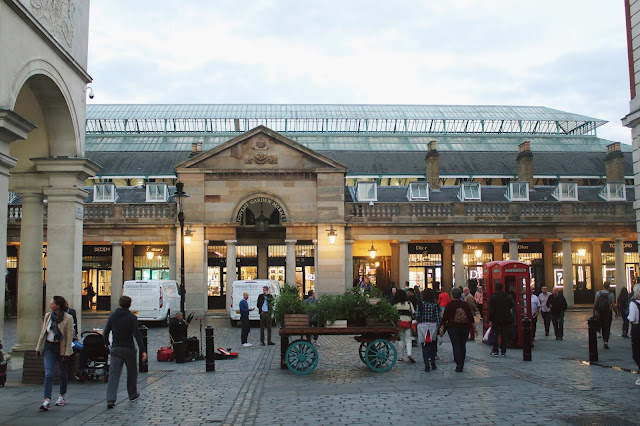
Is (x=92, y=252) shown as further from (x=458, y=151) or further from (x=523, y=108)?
(x=523, y=108)

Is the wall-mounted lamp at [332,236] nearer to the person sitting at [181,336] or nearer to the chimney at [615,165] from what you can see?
the person sitting at [181,336]

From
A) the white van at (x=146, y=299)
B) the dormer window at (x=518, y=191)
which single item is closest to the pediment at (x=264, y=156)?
the white van at (x=146, y=299)

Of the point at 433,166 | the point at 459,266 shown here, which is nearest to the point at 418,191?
the point at 433,166

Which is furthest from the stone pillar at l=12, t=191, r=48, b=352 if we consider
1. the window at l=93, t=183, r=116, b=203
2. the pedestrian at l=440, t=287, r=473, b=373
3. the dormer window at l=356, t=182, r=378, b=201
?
the dormer window at l=356, t=182, r=378, b=201

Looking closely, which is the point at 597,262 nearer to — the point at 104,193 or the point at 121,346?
the point at 104,193

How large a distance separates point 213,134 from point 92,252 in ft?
45.7

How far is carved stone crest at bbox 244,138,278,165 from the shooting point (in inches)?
1266

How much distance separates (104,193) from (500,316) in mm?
26523

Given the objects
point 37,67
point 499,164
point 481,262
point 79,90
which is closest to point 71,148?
point 79,90

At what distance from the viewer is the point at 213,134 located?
4722 centimetres

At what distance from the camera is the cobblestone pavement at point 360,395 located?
29.2 ft

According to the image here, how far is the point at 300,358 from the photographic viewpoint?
43.4 feet

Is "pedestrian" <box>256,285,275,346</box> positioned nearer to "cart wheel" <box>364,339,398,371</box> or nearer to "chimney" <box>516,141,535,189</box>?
"cart wheel" <box>364,339,398,371</box>

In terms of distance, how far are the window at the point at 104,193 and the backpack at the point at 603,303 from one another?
2656 cm
